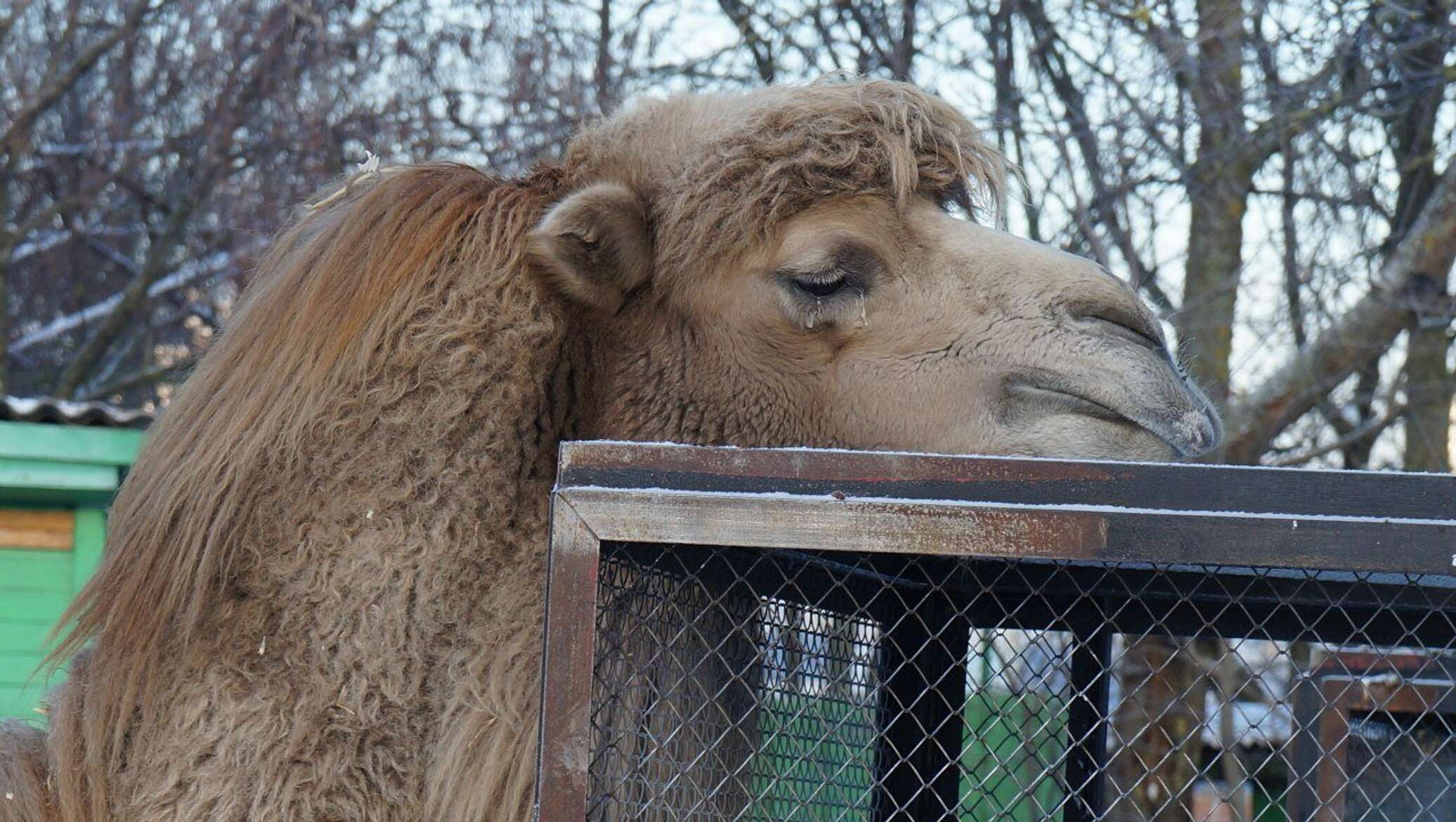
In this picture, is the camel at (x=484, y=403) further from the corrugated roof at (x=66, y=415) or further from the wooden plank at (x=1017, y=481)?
the corrugated roof at (x=66, y=415)

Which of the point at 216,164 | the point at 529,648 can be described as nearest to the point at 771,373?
the point at 529,648

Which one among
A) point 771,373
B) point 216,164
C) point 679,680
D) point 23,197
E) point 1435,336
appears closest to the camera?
point 679,680

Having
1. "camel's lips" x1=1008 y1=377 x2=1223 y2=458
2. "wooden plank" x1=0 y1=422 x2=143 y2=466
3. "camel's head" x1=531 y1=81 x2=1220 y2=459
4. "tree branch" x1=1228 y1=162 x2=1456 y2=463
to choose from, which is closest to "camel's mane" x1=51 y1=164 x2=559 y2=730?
"camel's head" x1=531 y1=81 x2=1220 y2=459

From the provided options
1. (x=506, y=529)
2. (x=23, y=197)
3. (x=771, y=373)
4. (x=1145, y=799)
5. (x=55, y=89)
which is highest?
(x=55, y=89)

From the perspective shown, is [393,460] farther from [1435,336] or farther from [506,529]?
[1435,336]

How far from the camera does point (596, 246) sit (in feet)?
10.3

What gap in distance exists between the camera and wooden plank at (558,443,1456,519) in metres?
2.07


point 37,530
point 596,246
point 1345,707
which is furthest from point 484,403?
point 37,530

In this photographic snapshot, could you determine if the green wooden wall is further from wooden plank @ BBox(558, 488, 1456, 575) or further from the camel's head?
wooden plank @ BBox(558, 488, 1456, 575)

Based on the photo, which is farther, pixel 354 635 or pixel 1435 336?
pixel 1435 336

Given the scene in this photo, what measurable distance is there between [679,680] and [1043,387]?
0.95 metres

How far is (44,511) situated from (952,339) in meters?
7.26

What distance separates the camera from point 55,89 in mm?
12234

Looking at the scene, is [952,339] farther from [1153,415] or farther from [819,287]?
[1153,415]
